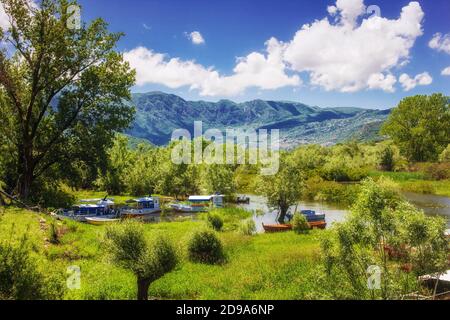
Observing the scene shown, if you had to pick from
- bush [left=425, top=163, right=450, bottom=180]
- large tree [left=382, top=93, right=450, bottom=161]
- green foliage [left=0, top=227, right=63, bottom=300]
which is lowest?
green foliage [left=0, top=227, right=63, bottom=300]

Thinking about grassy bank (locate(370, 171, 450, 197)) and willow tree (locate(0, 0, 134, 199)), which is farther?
grassy bank (locate(370, 171, 450, 197))

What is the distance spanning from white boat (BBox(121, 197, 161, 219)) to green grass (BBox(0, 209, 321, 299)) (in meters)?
23.8

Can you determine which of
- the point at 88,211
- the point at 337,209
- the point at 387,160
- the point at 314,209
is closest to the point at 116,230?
the point at 88,211

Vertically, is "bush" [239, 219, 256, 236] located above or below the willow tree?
below

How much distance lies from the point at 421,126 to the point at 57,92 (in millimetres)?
118492

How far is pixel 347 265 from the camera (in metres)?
16.3

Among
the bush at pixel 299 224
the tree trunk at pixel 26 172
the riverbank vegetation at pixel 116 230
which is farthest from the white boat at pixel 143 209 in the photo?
the bush at pixel 299 224

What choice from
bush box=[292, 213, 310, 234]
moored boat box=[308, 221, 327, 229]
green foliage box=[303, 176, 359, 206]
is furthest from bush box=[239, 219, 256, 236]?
green foliage box=[303, 176, 359, 206]

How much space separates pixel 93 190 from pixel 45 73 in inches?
2378

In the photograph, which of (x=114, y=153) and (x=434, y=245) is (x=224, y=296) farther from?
(x=114, y=153)

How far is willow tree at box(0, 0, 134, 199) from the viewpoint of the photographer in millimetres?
37156

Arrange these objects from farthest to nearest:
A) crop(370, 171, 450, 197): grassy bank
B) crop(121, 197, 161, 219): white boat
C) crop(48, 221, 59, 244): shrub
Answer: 1. crop(370, 171, 450, 197): grassy bank
2. crop(121, 197, 161, 219): white boat
3. crop(48, 221, 59, 244): shrub

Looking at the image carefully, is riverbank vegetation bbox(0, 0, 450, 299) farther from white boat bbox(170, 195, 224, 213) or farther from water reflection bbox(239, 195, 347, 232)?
white boat bbox(170, 195, 224, 213)
